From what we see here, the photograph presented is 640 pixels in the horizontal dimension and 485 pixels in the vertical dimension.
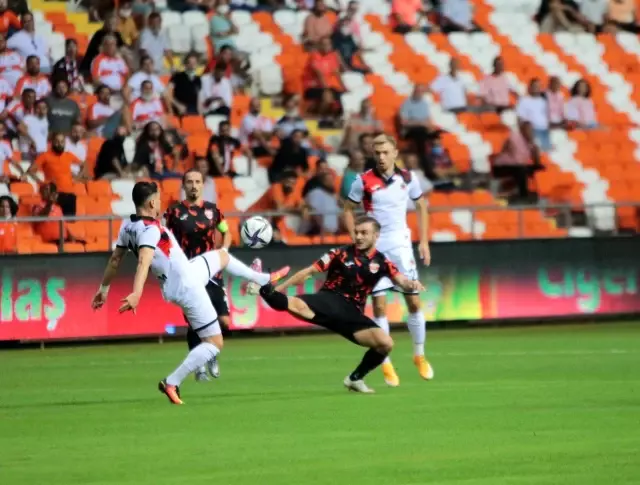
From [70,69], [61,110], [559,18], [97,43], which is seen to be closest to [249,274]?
[61,110]

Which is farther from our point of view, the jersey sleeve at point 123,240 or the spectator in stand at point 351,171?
the spectator in stand at point 351,171

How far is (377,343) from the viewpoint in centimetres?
1372

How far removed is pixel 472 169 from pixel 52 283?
8646 mm

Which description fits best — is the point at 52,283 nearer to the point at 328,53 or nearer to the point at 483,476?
the point at 328,53

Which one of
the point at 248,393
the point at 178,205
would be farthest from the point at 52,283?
the point at 248,393

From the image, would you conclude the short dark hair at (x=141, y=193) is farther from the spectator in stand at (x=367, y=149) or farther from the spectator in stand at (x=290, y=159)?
the spectator in stand at (x=290, y=159)

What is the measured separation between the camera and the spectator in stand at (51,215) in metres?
20.8

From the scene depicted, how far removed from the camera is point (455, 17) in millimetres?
31500

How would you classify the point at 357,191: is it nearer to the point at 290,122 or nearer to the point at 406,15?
the point at 290,122

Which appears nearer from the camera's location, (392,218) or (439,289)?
(392,218)

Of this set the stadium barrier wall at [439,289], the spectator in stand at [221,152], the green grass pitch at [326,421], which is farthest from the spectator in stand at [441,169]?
the green grass pitch at [326,421]

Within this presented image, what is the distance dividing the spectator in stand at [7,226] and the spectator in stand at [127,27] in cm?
550

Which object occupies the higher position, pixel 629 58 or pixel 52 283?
pixel 629 58

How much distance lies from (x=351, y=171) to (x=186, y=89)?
3190 mm
